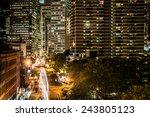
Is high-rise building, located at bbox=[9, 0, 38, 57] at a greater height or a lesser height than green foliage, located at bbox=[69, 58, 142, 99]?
greater

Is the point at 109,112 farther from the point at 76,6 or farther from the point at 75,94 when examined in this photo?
the point at 76,6

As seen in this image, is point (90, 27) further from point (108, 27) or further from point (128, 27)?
point (128, 27)

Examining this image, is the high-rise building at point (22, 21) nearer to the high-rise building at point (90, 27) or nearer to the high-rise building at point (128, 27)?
the high-rise building at point (90, 27)

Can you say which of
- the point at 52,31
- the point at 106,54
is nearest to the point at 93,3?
the point at 106,54

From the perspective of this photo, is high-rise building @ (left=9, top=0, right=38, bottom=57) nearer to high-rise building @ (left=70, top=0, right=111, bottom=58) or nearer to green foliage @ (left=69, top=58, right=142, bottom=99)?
high-rise building @ (left=70, top=0, right=111, bottom=58)

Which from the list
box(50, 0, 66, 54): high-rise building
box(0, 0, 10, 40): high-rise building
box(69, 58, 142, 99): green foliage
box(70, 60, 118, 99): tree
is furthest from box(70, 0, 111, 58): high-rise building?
box(70, 60, 118, 99): tree

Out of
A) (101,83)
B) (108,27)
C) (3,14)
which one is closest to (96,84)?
(101,83)

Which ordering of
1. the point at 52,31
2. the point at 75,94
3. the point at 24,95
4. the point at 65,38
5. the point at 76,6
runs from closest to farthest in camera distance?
the point at 75,94
the point at 24,95
the point at 76,6
the point at 65,38
the point at 52,31
